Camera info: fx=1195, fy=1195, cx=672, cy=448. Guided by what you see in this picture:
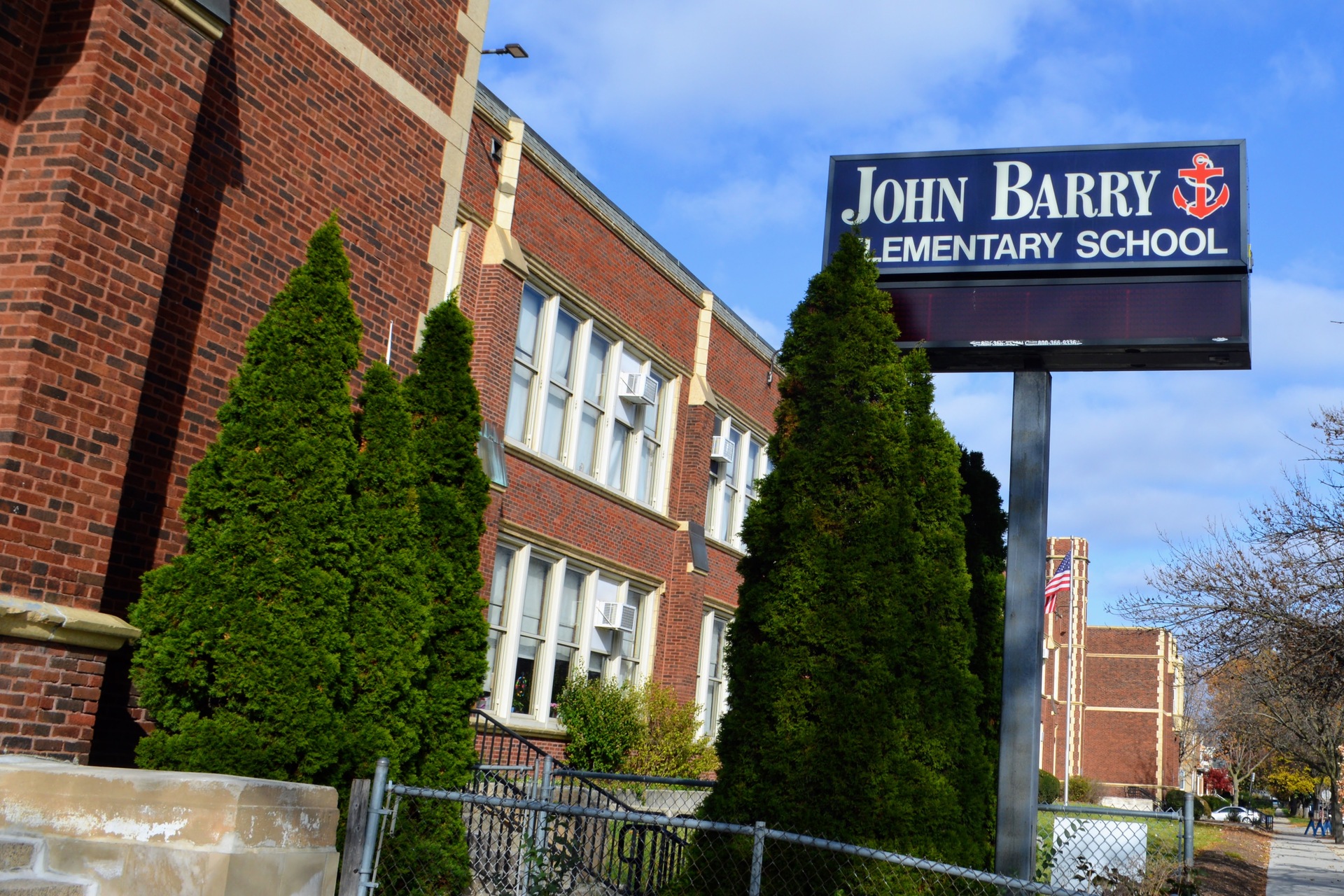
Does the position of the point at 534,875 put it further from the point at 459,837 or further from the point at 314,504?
the point at 314,504

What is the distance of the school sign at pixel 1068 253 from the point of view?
9906 millimetres

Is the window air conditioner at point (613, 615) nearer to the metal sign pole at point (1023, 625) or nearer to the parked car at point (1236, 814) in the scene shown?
the metal sign pole at point (1023, 625)

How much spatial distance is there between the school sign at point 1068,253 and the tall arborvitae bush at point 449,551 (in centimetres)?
366

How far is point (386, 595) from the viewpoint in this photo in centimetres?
823

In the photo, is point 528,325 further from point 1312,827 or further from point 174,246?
point 1312,827

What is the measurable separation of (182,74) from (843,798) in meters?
6.35

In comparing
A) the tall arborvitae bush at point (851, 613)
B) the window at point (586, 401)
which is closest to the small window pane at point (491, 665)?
the window at point (586, 401)

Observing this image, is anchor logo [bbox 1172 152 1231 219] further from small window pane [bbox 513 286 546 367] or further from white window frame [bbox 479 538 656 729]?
white window frame [bbox 479 538 656 729]

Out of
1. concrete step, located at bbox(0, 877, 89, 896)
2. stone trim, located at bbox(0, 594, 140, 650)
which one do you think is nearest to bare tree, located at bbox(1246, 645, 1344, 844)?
stone trim, located at bbox(0, 594, 140, 650)

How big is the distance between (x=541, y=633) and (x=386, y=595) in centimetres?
894

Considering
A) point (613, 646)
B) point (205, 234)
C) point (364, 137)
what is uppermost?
point (364, 137)

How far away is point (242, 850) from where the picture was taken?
17.7ft

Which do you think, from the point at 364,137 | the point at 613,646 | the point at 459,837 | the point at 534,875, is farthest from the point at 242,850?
the point at 613,646

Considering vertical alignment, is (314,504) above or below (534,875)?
above
